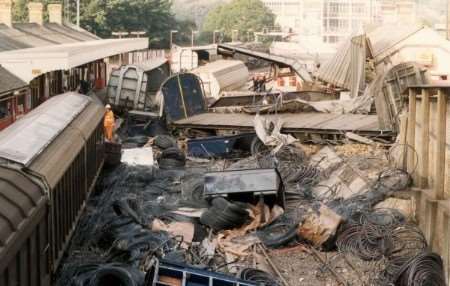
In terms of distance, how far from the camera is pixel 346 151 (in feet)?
71.2

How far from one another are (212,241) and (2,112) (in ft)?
39.3

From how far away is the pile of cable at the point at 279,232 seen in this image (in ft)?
44.9

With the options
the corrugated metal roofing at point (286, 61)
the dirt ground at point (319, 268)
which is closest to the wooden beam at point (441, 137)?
the dirt ground at point (319, 268)

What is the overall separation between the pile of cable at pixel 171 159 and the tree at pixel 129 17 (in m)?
55.8

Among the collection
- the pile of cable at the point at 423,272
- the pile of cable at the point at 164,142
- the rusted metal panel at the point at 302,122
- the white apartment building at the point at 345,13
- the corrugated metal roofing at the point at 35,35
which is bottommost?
the pile of cable at the point at 423,272

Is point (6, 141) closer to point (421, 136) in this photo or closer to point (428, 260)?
point (428, 260)

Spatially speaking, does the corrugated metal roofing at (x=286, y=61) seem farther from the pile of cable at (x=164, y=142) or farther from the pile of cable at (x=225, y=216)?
the pile of cable at (x=225, y=216)

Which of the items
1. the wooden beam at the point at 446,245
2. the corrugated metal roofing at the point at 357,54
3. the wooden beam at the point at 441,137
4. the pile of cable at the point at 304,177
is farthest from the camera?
the corrugated metal roofing at the point at 357,54

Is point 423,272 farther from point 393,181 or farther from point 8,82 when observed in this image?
point 8,82

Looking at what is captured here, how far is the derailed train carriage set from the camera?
24.2 ft

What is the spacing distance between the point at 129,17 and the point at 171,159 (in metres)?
61.1

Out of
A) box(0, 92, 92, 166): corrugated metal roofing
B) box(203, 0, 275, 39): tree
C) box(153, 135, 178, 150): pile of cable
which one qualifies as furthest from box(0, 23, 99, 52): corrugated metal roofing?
box(203, 0, 275, 39): tree

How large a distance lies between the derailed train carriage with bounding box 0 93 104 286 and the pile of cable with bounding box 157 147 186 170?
625 cm

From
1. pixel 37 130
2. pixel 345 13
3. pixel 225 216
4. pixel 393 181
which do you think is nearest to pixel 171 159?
pixel 225 216
